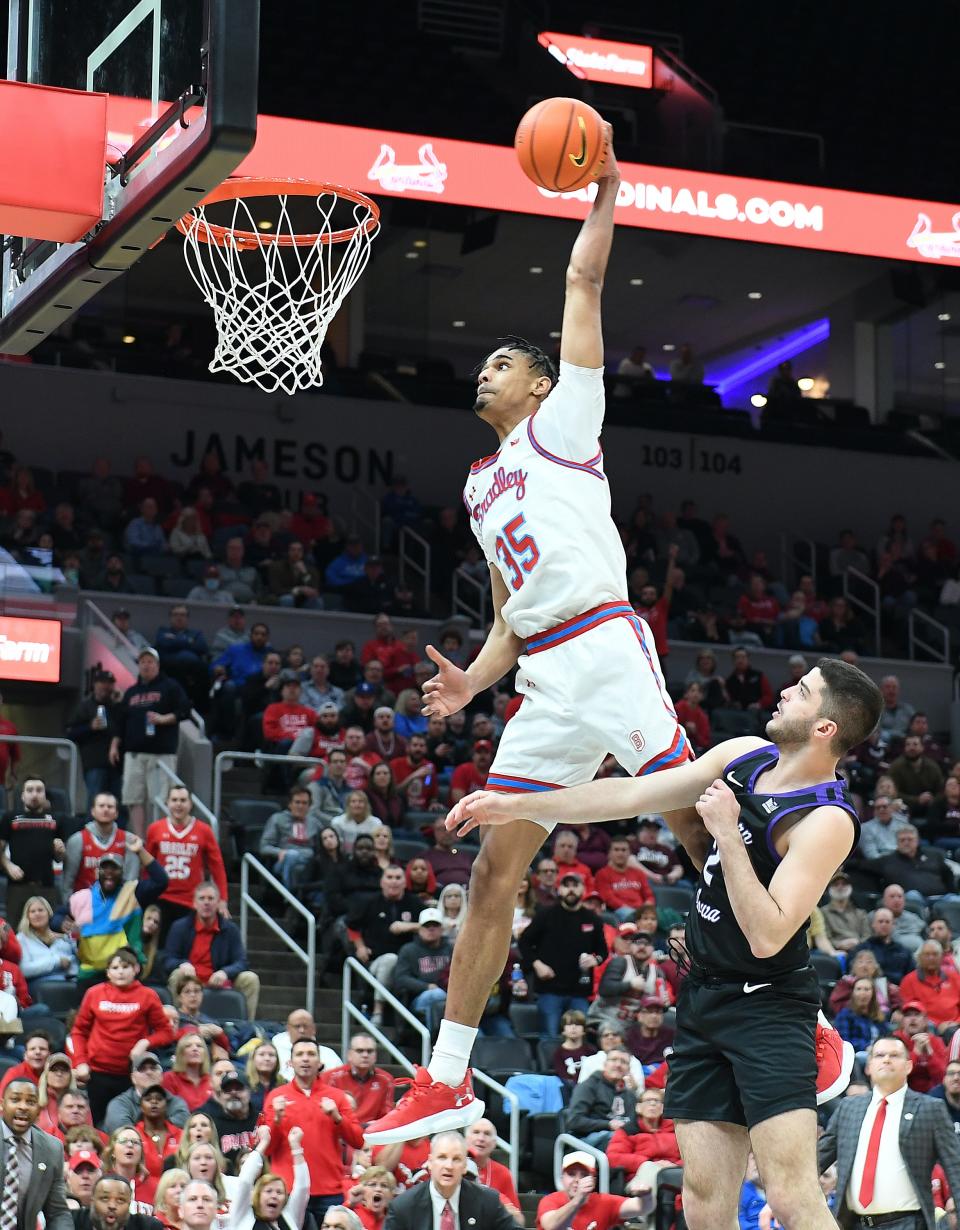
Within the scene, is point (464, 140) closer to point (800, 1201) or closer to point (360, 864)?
point (360, 864)

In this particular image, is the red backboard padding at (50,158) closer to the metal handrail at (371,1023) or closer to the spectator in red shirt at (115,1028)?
the spectator in red shirt at (115,1028)

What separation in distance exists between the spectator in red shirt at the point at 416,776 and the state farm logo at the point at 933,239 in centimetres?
863

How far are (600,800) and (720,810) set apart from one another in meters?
0.37

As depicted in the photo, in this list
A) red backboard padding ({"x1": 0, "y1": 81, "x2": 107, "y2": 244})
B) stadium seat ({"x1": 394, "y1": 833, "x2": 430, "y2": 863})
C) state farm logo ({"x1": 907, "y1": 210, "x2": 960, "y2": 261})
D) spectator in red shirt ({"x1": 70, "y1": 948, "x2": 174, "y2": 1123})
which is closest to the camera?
red backboard padding ({"x1": 0, "y1": 81, "x2": 107, "y2": 244})

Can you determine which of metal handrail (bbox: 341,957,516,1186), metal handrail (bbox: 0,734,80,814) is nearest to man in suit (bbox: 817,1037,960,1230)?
metal handrail (bbox: 341,957,516,1186)

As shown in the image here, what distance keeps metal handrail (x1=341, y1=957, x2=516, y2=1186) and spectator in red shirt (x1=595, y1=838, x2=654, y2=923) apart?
2.19 meters

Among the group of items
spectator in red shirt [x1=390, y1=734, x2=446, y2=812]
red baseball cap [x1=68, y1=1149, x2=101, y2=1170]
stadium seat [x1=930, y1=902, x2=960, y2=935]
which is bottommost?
red baseball cap [x1=68, y1=1149, x2=101, y2=1170]

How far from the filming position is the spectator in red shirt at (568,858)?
1454 centimetres

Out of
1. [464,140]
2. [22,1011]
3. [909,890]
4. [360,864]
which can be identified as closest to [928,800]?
[909,890]

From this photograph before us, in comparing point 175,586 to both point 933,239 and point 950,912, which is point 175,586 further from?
point 933,239

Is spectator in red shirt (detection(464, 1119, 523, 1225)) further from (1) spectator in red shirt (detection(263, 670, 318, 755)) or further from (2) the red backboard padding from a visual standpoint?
(1) spectator in red shirt (detection(263, 670, 318, 755))

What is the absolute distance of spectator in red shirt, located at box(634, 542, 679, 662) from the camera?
19.4 m

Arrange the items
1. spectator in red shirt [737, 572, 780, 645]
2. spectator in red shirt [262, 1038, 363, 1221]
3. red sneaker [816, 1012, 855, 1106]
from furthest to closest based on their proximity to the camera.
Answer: spectator in red shirt [737, 572, 780, 645]
spectator in red shirt [262, 1038, 363, 1221]
red sneaker [816, 1012, 855, 1106]

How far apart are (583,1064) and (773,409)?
17.0m
